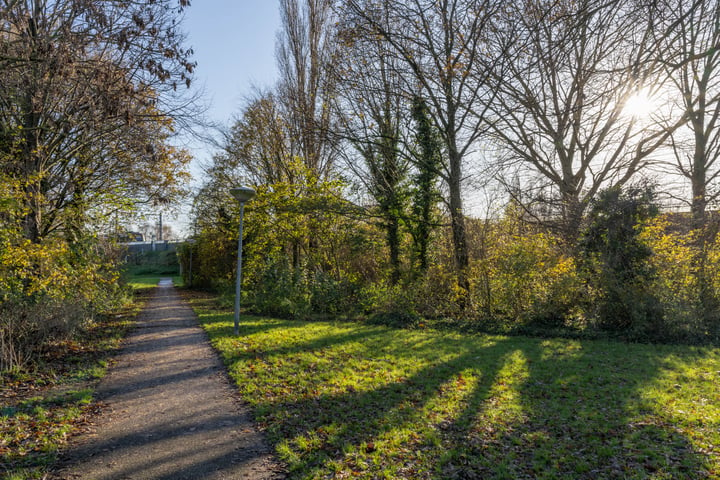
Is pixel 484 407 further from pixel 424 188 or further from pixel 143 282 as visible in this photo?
pixel 143 282

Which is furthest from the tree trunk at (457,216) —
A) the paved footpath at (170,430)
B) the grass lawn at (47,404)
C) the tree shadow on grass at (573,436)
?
the grass lawn at (47,404)

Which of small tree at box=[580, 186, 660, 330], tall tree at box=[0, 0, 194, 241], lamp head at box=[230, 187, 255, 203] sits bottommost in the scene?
small tree at box=[580, 186, 660, 330]

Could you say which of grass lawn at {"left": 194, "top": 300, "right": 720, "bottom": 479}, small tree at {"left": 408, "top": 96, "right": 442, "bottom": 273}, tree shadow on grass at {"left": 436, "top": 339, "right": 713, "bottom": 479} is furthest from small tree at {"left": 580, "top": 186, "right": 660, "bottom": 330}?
small tree at {"left": 408, "top": 96, "right": 442, "bottom": 273}

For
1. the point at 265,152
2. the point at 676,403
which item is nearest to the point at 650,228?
the point at 676,403

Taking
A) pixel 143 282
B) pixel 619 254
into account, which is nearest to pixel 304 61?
pixel 619 254

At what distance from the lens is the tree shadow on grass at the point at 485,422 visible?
12.6 feet

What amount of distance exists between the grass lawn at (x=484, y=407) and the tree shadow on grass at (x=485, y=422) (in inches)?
0.6

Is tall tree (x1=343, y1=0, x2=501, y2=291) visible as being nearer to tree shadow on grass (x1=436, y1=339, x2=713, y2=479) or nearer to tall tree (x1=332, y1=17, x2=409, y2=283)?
tall tree (x1=332, y1=17, x2=409, y2=283)

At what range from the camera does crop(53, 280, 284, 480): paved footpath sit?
12.3 feet

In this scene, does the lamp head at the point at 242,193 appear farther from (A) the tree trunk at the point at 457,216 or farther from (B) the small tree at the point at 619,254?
(B) the small tree at the point at 619,254

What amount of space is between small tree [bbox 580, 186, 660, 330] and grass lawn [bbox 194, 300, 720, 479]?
1397mm

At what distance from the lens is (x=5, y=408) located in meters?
5.10

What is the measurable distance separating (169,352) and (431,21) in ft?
33.1

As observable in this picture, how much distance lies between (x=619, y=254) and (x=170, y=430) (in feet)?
34.4
